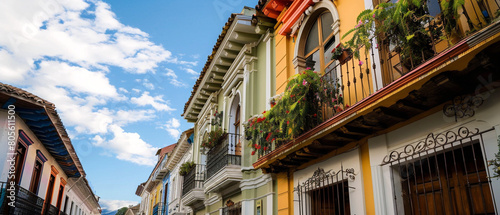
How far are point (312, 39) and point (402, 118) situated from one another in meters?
3.51

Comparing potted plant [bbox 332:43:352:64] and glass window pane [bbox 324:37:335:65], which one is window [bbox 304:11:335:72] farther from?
potted plant [bbox 332:43:352:64]

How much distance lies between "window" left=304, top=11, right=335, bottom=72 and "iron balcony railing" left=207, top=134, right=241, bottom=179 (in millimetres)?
3069

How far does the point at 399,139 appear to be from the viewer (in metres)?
4.65

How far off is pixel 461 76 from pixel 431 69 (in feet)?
1.04

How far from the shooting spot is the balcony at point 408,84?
3.37m

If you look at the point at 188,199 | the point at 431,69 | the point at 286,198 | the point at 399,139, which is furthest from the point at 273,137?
the point at 188,199

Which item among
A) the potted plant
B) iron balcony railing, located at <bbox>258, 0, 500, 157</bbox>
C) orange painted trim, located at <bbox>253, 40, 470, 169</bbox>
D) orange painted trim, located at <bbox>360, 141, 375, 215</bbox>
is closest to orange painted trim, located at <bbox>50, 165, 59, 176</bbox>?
iron balcony railing, located at <bbox>258, 0, 500, 157</bbox>

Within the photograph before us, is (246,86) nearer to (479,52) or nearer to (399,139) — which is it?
(399,139)

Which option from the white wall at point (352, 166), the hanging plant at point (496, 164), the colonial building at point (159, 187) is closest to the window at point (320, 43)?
the white wall at point (352, 166)

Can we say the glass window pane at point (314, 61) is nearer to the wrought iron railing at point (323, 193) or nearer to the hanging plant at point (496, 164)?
the wrought iron railing at point (323, 193)

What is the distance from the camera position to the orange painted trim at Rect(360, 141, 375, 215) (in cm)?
488

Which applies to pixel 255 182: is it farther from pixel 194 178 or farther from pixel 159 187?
pixel 159 187

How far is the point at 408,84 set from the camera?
3826mm

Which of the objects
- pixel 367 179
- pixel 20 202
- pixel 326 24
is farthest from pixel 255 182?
pixel 20 202
